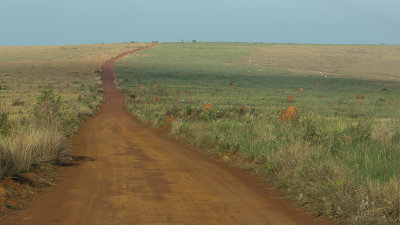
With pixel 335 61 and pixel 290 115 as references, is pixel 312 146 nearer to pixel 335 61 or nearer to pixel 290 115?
pixel 290 115

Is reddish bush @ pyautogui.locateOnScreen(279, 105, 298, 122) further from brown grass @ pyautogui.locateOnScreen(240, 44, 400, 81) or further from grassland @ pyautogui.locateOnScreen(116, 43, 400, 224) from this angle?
brown grass @ pyautogui.locateOnScreen(240, 44, 400, 81)

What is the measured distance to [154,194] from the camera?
8.48 metres

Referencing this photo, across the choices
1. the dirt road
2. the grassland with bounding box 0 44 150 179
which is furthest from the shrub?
the dirt road

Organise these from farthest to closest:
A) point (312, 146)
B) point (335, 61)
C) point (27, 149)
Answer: point (335, 61) → point (312, 146) → point (27, 149)

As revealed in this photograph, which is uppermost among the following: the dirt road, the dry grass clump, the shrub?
the shrub

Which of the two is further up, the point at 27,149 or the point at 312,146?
the point at 27,149

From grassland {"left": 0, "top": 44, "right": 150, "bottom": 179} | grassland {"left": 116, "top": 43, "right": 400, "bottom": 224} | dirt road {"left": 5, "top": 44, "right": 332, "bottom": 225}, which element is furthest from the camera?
grassland {"left": 0, "top": 44, "right": 150, "bottom": 179}

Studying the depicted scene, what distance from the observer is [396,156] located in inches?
402

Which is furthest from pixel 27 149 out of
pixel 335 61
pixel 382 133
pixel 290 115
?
pixel 335 61

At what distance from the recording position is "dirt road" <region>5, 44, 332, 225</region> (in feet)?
23.3

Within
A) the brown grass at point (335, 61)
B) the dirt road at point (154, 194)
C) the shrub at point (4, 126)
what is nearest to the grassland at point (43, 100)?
the shrub at point (4, 126)

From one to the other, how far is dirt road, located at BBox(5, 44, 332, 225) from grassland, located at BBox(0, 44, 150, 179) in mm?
830

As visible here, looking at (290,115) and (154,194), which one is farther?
(290,115)

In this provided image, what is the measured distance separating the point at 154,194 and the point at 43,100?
934 centimetres
